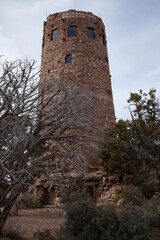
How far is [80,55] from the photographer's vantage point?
16.1 m

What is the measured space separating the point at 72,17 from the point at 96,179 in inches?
492

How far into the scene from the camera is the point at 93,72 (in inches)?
625

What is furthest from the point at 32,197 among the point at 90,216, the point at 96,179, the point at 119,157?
the point at 90,216

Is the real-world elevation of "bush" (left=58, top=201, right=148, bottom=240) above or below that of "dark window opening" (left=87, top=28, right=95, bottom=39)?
below

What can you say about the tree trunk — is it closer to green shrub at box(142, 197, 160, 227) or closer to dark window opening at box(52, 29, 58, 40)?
green shrub at box(142, 197, 160, 227)

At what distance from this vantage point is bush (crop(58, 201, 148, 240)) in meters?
5.17

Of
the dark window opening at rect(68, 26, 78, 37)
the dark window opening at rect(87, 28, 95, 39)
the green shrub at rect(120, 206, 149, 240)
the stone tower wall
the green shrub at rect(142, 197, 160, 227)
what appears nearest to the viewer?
the green shrub at rect(120, 206, 149, 240)

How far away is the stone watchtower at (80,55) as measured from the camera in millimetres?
15484

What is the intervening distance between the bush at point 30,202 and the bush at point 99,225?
7.02 m

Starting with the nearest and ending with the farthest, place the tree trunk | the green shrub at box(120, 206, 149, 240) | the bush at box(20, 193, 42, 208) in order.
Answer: the green shrub at box(120, 206, 149, 240)
the tree trunk
the bush at box(20, 193, 42, 208)

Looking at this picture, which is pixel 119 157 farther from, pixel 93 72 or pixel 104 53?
pixel 104 53

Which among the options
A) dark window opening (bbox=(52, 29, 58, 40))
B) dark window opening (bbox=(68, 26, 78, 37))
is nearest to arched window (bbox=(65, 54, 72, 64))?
dark window opening (bbox=(68, 26, 78, 37))

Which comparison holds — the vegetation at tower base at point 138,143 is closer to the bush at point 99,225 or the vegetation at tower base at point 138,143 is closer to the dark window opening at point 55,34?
the bush at point 99,225

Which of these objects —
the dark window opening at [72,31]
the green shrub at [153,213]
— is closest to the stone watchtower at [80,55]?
the dark window opening at [72,31]
